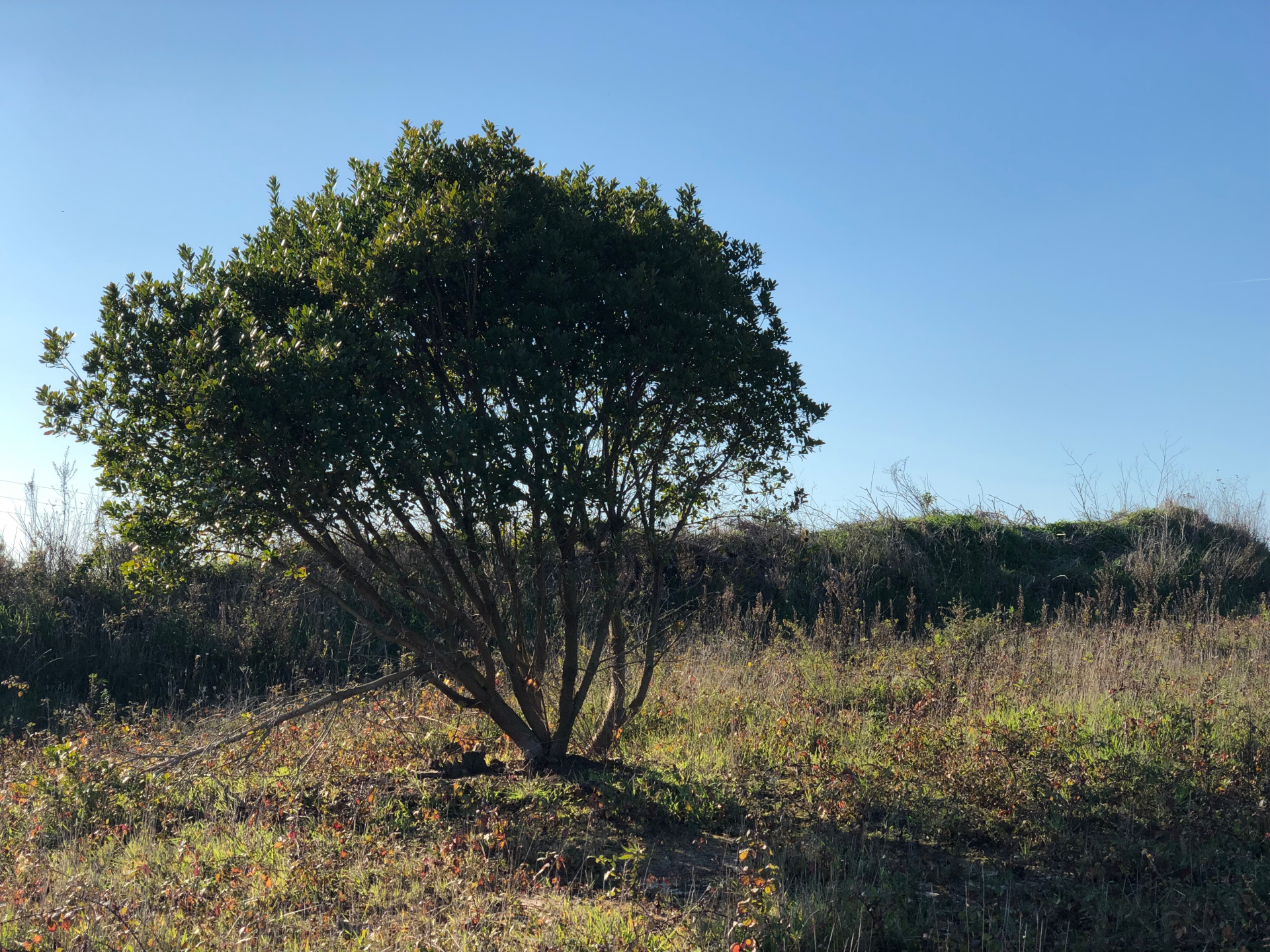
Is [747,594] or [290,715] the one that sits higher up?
[747,594]

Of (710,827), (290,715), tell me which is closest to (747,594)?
(710,827)

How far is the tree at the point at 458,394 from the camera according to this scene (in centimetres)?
509

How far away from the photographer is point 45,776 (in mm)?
6098

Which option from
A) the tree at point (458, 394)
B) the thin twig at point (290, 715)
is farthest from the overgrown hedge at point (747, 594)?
the thin twig at point (290, 715)

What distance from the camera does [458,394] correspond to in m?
6.20

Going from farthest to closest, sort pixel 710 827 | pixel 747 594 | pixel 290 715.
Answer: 1. pixel 747 594
2. pixel 290 715
3. pixel 710 827

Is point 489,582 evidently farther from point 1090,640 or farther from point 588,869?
point 1090,640

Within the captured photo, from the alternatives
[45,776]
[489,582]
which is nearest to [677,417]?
[489,582]

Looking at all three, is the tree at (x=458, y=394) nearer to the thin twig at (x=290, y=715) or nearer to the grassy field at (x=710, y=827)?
the thin twig at (x=290, y=715)

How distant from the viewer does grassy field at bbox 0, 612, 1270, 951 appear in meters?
4.04

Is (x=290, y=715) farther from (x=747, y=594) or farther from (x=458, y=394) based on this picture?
(x=747, y=594)

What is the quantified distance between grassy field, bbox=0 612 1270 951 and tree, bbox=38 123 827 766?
1.15 meters

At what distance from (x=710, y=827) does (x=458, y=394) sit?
11.1 ft

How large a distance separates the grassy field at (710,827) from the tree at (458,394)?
45.4 inches
